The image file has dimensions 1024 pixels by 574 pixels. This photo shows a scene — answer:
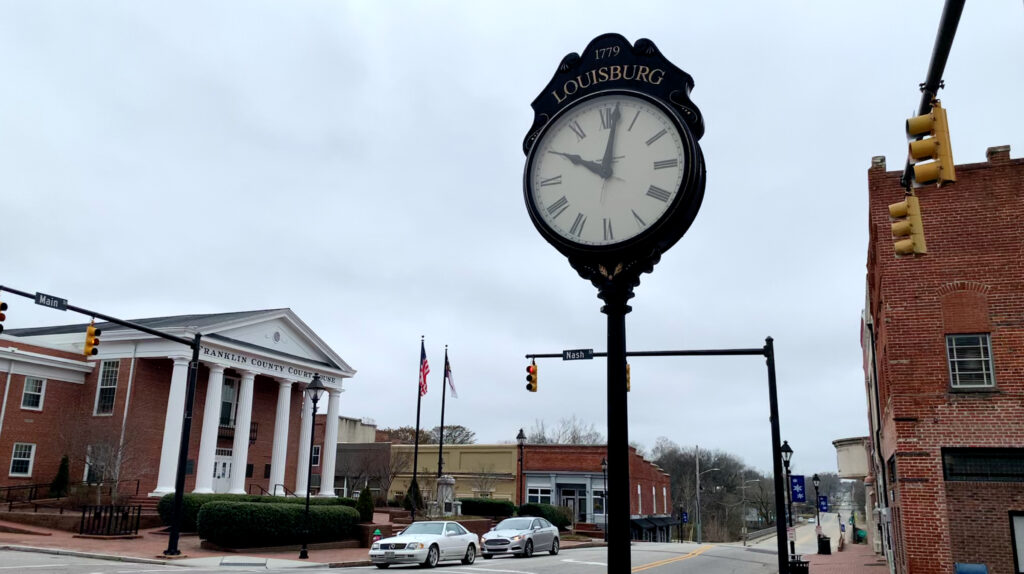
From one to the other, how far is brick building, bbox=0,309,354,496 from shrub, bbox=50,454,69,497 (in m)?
0.46

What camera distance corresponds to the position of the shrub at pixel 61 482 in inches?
1364

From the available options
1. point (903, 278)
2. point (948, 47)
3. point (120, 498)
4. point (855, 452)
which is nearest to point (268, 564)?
point (120, 498)

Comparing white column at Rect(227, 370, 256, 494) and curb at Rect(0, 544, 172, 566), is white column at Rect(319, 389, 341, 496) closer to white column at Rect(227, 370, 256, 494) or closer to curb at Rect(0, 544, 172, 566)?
white column at Rect(227, 370, 256, 494)

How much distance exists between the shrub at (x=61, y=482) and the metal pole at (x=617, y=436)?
3792cm

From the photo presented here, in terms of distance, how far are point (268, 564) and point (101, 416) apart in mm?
20111

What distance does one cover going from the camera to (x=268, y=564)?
21922 millimetres

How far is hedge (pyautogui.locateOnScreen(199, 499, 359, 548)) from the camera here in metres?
25.1

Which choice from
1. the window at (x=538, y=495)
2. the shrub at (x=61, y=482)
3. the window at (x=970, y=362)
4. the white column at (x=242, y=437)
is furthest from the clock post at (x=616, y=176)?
the window at (x=538, y=495)

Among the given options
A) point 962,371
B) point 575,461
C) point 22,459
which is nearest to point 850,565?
point 962,371

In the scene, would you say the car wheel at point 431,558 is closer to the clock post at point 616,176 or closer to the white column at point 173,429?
the white column at point 173,429

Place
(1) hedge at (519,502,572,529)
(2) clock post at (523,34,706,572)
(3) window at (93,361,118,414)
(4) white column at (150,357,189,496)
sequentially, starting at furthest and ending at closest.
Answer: (1) hedge at (519,502,572,529) < (3) window at (93,361,118,414) < (4) white column at (150,357,189,496) < (2) clock post at (523,34,706,572)

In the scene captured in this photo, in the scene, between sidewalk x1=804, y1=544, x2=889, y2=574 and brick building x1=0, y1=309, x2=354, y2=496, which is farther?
brick building x1=0, y1=309, x2=354, y2=496

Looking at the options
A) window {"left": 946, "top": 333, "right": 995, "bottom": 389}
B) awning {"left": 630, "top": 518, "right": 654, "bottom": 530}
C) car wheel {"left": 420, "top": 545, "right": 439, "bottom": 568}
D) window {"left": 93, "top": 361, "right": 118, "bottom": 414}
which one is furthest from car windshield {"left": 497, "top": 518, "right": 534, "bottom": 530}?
awning {"left": 630, "top": 518, "right": 654, "bottom": 530}

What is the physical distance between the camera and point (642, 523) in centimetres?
6012
